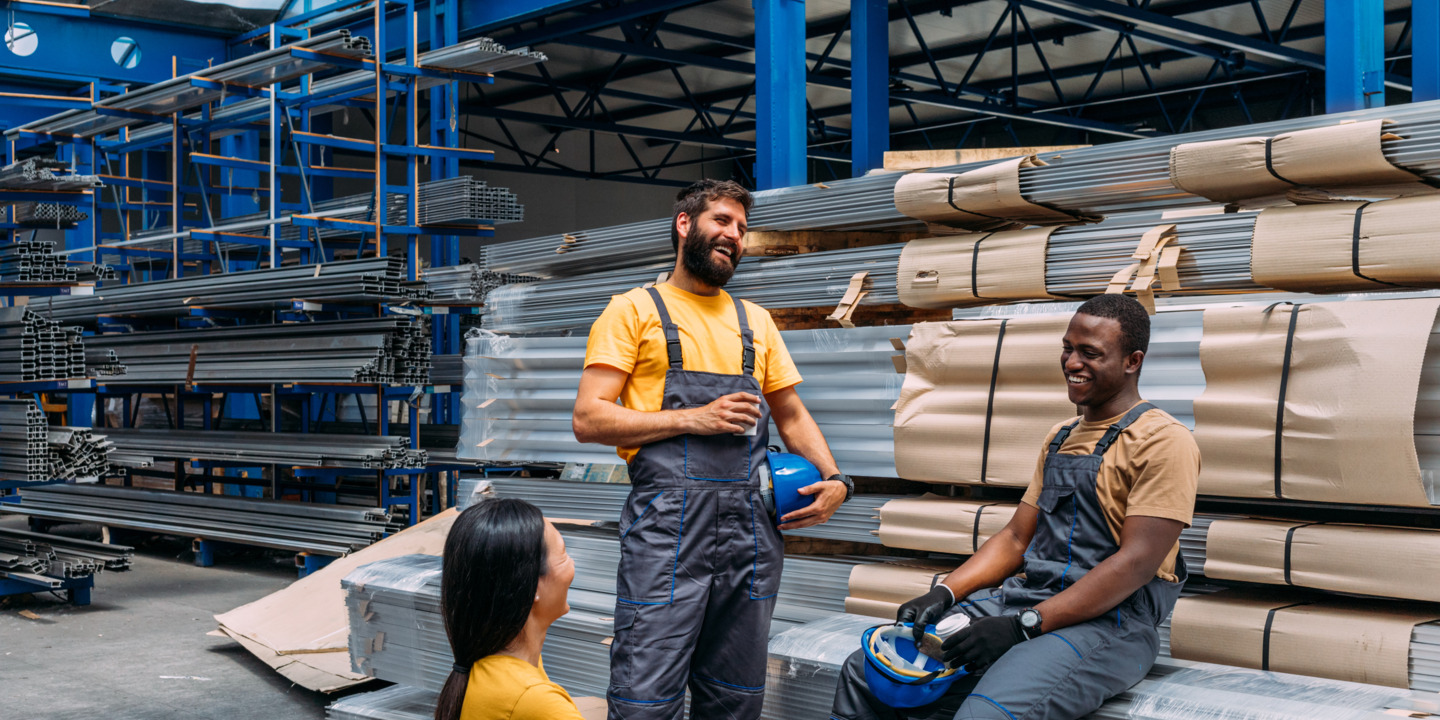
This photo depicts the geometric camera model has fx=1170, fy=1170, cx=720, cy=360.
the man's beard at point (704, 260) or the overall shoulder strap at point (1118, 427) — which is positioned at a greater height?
the man's beard at point (704, 260)

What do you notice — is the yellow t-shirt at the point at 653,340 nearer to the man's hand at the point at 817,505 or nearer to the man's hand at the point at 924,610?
the man's hand at the point at 817,505

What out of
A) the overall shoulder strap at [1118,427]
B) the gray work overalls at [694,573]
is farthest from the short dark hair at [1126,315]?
the gray work overalls at [694,573]

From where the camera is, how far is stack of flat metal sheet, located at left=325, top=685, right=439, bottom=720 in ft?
14.3

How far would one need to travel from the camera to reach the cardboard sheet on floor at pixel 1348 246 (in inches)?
117

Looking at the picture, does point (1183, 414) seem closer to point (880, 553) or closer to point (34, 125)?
point (880, 553)

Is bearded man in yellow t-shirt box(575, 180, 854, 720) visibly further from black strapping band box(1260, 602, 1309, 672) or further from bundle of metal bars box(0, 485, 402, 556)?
bundle of metal bars box(0, 485, 402, 556)

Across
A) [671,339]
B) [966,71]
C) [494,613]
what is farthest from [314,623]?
[966,71]

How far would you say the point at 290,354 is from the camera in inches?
347

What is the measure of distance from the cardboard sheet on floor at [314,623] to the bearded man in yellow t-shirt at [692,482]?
9.71ft

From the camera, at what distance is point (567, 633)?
4.18 meters

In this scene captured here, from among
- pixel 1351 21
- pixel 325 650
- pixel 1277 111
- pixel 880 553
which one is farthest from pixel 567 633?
pixel 1277 111

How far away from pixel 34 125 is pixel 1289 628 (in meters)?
12.9

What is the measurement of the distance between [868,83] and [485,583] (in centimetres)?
522

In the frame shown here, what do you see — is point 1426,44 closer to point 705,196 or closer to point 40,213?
point 705,196
